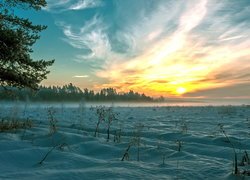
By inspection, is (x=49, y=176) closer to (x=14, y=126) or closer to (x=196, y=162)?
(x=196, y=162)

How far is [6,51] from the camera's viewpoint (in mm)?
10586

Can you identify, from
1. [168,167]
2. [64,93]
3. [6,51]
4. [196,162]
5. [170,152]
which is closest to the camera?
[168,167]

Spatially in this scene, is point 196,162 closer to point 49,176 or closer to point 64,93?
point 49,176

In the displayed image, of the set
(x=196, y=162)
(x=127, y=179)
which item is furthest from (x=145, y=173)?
(x=196, y=162)

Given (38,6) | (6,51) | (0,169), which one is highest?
(38,6)

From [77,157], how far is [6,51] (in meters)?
6.73

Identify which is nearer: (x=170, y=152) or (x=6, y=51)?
(x=170, y=152)

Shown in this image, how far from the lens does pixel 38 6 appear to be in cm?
1146

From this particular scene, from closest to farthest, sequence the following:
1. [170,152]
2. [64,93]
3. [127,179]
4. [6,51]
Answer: [127,179]
[170,152]
[6,51]
[64,93]

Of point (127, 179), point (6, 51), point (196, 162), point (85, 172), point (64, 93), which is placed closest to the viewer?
point (127, 179)

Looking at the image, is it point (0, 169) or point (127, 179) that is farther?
point (0, 169)

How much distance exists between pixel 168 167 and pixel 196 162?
0.71 metres

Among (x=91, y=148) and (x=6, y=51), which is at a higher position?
(x=6, y=51)

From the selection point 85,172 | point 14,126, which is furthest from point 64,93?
point 85,172
